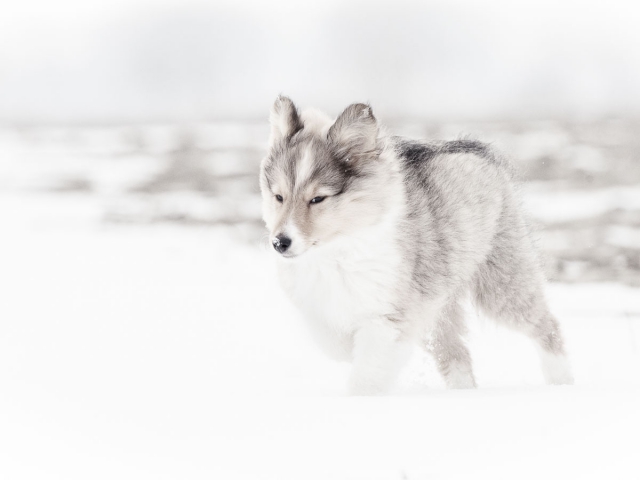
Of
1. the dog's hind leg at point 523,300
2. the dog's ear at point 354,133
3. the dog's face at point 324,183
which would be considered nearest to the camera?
the dog's face at point 324,183

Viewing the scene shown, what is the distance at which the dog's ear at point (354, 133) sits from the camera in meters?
3.71

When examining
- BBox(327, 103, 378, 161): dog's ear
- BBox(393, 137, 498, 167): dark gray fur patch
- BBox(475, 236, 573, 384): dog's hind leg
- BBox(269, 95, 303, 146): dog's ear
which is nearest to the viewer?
BBox(327, 103, 378, 161): dog's ear

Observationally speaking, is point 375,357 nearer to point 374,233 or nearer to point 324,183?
point 374,233

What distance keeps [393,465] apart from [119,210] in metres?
8.48

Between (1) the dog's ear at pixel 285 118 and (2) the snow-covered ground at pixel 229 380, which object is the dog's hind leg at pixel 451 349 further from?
(1) the dog's ear at pixel 285 118

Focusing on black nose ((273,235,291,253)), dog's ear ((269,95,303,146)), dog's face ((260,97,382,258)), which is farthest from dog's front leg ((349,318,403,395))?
dog's ear ((269,95,303,146))

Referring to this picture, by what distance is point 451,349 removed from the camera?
463 centimetres

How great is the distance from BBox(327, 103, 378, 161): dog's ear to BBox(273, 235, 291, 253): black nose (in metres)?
0.58

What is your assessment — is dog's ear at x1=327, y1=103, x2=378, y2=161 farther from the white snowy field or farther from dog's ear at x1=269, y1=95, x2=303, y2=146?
the white snowy field

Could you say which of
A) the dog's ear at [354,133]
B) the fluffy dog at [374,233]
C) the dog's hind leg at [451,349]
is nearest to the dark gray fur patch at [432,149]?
the fluffy dog at [374,233]

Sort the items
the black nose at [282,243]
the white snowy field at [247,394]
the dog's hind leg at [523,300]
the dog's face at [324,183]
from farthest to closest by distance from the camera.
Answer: the dog's hind leg at [523,300] → the dog's face at [324,183] → the black nose at [282,243] → the white snowy field at [247,394]

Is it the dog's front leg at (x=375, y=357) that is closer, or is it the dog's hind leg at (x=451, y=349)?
the dog's front leg at (x=375, y=357)

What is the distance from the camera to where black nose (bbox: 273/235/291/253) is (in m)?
3.44

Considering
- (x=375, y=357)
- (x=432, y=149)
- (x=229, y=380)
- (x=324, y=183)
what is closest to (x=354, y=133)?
(x=324, y=183)
